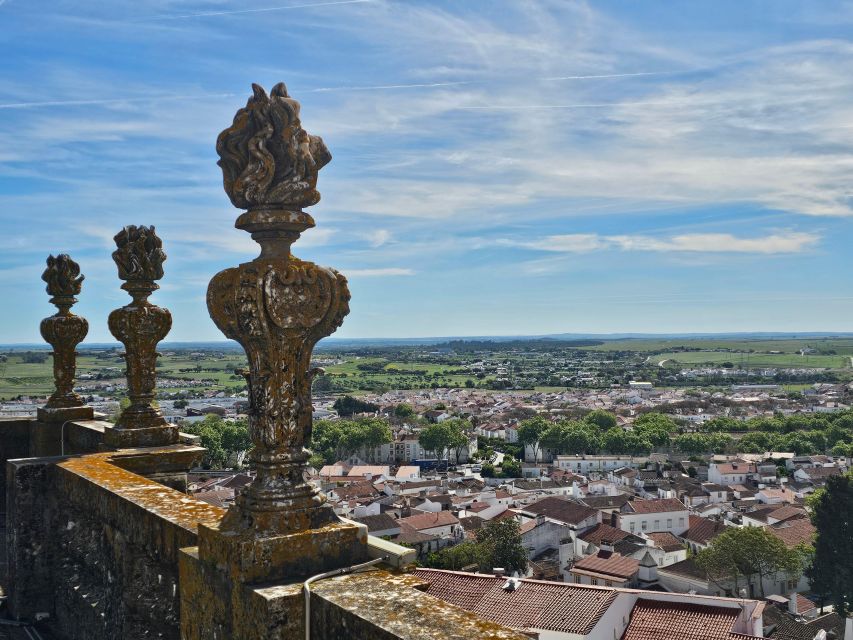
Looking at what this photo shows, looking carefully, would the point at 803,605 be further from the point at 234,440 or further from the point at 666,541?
the point at 234,440

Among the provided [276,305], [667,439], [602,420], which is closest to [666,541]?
[276,305]

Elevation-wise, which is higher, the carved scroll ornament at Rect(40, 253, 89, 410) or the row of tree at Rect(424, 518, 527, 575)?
the carved scroll ornament at Rect(40, 253, 89, 410)

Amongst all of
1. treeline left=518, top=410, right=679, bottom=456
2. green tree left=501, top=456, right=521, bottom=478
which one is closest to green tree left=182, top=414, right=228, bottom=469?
green tree left=501, top=456, right=521, bottom=478

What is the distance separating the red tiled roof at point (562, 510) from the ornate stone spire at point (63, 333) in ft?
152

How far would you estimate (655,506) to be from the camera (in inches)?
2261

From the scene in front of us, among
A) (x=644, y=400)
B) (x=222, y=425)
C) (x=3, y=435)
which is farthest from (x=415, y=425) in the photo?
(x=3, y=435)

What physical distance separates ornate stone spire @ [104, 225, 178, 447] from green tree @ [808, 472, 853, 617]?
131ft

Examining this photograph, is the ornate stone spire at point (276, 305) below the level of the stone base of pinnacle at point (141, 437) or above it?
above

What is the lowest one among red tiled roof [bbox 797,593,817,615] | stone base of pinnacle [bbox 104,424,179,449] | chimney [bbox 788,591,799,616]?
red tiled roof [bbox 797,593,817,615]

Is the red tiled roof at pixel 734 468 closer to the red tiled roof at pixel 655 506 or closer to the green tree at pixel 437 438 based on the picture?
the red tiled roof at pixel 655 506

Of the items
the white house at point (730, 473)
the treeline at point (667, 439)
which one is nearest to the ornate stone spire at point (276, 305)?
the white house at point (730, 473)

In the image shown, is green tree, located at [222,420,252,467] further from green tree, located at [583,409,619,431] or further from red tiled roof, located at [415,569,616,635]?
red tiled roof, located at [415,569,616,635]

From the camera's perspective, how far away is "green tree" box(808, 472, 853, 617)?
38938mm

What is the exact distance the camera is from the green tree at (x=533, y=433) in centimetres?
10106
